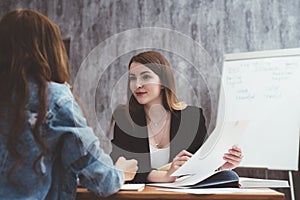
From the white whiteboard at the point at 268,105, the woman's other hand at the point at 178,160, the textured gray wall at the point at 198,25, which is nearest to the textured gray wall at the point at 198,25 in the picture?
the textured gray wall at the point at 198,25

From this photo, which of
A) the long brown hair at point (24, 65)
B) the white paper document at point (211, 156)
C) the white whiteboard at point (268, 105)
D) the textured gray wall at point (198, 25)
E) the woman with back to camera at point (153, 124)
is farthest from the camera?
the textured gray wall at point (198, 25)

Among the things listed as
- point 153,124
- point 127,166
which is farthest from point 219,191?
point 153,124

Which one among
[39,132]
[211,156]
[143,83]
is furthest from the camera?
[143,83]

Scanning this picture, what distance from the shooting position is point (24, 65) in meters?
0.95

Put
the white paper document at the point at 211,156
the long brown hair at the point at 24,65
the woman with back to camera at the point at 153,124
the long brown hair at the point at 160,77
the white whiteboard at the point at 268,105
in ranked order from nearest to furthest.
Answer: the long brown hair at the point at 24,65 < the white paper document at the point at 211,156 < the woman with back to camera at the point at 153,124 < the long brown hair at the point at 160,77 < the white whiteboard at the point at 268,105

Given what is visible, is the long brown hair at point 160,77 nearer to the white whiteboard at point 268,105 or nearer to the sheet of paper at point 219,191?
the sheet of paper at point 219,191

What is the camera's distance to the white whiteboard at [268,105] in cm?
229

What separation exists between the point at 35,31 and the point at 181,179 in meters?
0.56

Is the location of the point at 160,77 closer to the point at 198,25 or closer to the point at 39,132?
the point at 39,132

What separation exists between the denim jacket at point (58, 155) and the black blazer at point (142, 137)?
0.19m

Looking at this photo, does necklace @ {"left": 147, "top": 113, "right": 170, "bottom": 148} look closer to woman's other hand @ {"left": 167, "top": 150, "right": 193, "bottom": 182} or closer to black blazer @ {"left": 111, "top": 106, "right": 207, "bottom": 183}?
black blazer @ {"left": 111, "top": 106, "right": 207, "bottom": 183}

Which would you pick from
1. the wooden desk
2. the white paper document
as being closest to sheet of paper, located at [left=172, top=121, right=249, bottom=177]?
the white paper document

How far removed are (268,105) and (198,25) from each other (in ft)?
2.44

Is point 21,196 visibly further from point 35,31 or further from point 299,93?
point 299,93
